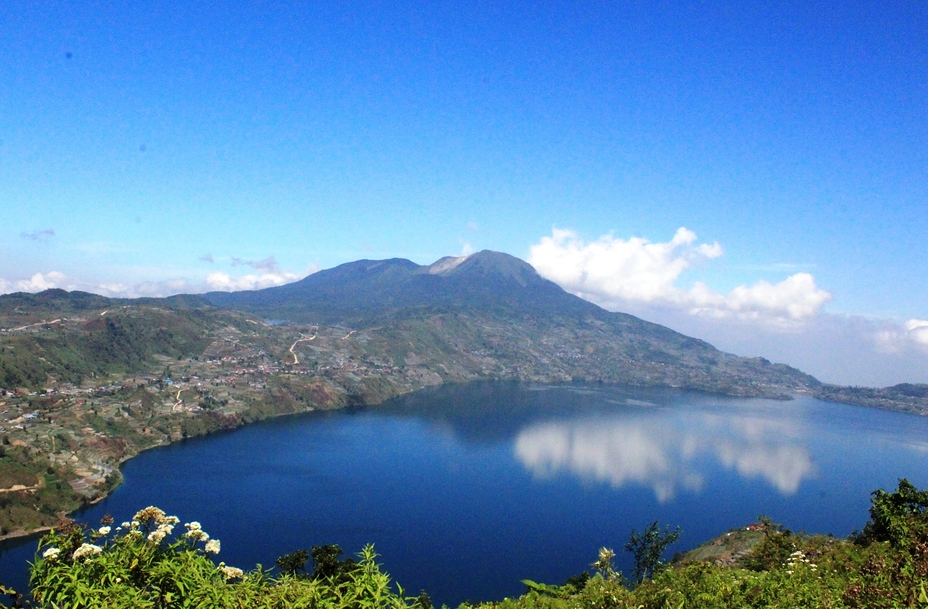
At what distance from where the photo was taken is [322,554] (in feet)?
78.4

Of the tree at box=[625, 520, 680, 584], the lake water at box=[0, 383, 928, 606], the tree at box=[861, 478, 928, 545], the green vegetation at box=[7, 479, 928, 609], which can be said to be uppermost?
the green vegetation at box=[7, 479, 928, 609]

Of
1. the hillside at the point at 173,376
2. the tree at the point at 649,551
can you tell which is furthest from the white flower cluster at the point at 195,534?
the hillside at the point at 173,376

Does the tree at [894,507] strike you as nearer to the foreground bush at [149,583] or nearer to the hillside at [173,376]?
the foreground bush at [149,583]

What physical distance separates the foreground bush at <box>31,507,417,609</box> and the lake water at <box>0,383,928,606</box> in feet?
113

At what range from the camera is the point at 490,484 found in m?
66.5

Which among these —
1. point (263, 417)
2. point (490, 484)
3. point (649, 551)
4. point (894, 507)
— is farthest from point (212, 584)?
point (263, 417)

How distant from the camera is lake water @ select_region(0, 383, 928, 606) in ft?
153

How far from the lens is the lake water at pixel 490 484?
153ft

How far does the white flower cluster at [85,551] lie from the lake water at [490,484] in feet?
115

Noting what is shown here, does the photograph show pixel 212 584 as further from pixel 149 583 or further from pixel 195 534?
pixel 195 534

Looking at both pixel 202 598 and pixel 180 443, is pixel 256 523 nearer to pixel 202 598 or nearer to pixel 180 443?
pixel 180 443

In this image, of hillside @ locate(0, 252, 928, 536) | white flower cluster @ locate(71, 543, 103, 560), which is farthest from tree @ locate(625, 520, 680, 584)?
hillside @ locate(0, 252, 928, 536)

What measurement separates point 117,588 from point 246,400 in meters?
101

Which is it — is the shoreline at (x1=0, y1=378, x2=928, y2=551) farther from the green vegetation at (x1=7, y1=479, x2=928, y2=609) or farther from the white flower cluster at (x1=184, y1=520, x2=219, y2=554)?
the white flower cluster at (x1=184, y1=520, x2=219, y2=554)
